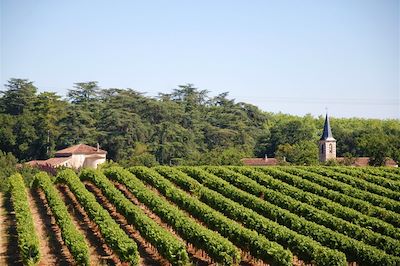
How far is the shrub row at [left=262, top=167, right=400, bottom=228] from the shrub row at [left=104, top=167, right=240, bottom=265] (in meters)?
8.16

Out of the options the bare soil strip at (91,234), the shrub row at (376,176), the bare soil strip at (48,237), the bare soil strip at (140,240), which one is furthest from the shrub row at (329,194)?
the bare soil strip at (48,237)

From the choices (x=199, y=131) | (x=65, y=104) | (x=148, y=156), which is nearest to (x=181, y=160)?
(x=148, y=156)

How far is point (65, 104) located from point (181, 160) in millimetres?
23757

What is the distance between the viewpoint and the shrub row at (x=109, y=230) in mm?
20125

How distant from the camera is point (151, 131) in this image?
70938 millimetres

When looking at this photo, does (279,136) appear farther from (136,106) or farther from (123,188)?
(123,188)

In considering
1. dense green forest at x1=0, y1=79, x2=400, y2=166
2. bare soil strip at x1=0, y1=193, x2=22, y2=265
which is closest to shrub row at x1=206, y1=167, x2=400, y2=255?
bare soil strip at x1=0, y1=193, x2=22, y2=265

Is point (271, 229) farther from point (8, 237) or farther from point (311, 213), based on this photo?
point (8, 237)

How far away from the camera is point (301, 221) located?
77.3 feet

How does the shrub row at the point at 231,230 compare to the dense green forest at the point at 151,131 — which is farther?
the dense green forest at the point at 151,131

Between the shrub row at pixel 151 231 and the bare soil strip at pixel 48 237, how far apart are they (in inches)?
126

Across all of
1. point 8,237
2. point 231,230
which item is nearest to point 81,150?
point 8,237

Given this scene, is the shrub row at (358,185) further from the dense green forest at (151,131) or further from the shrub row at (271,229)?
the dense green forest at (151,131)

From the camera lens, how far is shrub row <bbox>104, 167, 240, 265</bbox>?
794 inches
